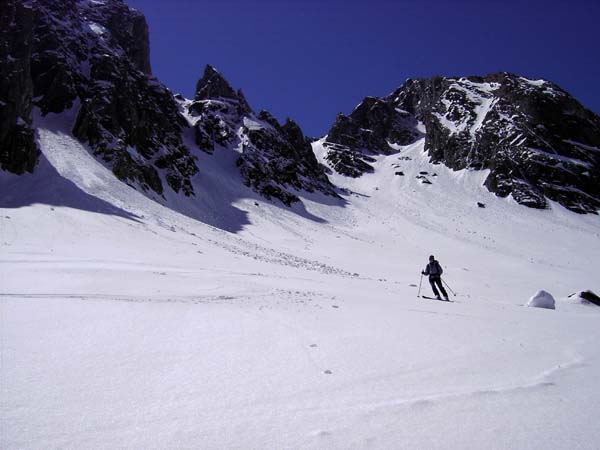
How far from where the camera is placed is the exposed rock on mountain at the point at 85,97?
33625 millimetres

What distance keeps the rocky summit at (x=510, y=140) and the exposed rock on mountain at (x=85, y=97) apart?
184 feet

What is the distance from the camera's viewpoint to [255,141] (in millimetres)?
72938

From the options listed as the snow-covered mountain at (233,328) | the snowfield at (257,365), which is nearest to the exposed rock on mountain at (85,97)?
the snow-covered mountain at (233,328)

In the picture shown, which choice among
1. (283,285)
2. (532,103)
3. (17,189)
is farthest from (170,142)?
(532,103)

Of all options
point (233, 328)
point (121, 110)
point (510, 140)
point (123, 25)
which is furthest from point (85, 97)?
point (510, 140)

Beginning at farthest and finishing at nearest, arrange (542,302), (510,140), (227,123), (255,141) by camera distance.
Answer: (510,140), (227,123), (255,141), (542,302)

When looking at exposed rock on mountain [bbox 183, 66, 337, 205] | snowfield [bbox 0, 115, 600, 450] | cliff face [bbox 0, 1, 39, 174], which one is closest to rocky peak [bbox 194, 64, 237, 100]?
exposed rock on mountain [bbox 183, 66, 337, 205]

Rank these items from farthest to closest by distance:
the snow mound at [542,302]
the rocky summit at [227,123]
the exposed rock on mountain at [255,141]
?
the exposed rock on mountain at [255,141]
the rocky summit at [227,123]
the snow mound at [542,302]

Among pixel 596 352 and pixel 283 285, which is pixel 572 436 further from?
pixel 283 285

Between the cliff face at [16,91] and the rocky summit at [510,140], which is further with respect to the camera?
the rocky summit at [510,140]

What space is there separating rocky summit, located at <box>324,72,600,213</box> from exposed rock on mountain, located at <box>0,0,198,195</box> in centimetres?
5610

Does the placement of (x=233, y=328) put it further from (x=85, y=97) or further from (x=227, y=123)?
(x=227, y=123)

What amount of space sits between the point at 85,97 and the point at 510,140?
9191 centimetres

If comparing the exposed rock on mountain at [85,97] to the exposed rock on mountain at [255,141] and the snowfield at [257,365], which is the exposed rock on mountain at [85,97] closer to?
the exposed rock on mountain at [255,141]
